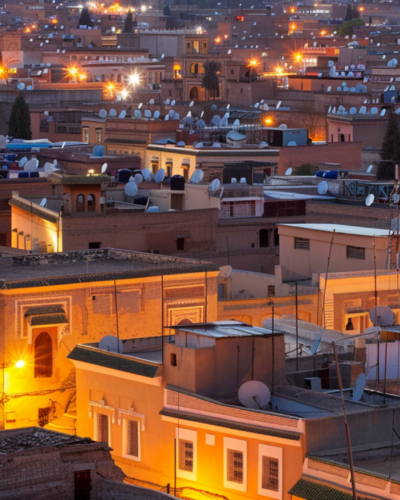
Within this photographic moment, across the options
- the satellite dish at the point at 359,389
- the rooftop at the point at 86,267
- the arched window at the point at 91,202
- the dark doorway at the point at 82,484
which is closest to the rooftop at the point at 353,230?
the arched window at the point at 91,202

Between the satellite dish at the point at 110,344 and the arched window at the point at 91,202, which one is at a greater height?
the arched window at the point at 91,202

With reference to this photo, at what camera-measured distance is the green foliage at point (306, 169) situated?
48.3 m

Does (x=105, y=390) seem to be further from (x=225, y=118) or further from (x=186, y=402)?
(x=225, y=118)

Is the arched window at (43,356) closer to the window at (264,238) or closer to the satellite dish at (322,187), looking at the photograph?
the window at (264,238)

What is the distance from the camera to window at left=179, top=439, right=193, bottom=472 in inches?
768

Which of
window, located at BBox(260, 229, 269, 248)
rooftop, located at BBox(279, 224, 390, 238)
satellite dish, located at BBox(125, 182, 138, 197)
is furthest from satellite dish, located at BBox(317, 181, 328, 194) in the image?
rooftop, located at BBox(279, 224, 390, 238)

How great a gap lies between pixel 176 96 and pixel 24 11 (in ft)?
144

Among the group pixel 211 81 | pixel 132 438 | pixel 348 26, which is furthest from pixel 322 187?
pixel 348 26

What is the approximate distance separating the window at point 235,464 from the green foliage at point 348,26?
3445 inches

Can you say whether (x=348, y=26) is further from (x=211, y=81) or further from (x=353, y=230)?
(x=353, y=230)

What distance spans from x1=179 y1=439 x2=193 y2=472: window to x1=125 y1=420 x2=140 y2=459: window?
108 cm

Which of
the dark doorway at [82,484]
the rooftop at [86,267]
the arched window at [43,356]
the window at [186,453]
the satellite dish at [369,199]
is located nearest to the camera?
the dark doorway at [82,484]

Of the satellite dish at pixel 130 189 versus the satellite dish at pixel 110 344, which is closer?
the satellite dish at pixel 110 344

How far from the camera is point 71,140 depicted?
2365 inches
